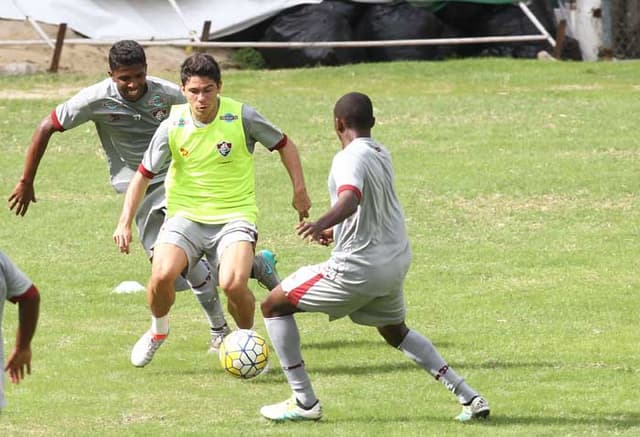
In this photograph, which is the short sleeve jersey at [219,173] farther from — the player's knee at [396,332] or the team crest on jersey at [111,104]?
the player's knee at [396,332]

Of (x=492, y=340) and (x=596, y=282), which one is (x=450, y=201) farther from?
(x=492, y=340)

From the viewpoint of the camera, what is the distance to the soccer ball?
8.41m

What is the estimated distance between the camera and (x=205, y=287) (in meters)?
9.91

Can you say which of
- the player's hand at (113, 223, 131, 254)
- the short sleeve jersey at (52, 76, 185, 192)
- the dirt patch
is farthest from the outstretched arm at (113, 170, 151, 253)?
the dirt patch

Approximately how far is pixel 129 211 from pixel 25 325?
2792 mm

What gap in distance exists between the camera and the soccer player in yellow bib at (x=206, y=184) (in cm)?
911

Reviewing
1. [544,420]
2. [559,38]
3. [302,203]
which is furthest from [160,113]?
[559,38]

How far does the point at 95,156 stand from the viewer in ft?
61.8

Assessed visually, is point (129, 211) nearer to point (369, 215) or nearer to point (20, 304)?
point (369, 215)

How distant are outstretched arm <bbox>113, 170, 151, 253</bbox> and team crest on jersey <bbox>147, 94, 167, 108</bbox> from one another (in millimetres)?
926

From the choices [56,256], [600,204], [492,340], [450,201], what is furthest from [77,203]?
[492,340]

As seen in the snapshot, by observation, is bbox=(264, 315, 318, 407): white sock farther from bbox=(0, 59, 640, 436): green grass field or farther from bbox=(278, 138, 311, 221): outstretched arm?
bbox=(278, 138, 311, 221): outstretched arm

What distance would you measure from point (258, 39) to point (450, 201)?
11137 mm

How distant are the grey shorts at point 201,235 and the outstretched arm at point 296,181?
1.00 ft
